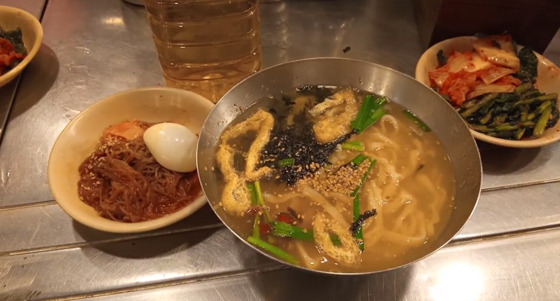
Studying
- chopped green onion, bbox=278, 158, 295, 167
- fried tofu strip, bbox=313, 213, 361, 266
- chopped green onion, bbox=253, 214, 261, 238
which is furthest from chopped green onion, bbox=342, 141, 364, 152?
chopped green onion, bbox=253, 214, 261, 238

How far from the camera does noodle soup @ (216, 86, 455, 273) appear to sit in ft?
5.00

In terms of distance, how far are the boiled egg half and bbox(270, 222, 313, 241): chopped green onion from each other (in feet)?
1.50

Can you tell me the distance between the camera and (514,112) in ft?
6.66

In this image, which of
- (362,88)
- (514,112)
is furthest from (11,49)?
(514,112)

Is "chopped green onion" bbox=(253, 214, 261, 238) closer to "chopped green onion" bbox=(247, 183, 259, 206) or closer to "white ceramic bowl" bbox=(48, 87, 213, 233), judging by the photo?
"chopped green onion" bbox=(247, 183, 259, 206)

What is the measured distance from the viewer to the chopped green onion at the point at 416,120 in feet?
6.01

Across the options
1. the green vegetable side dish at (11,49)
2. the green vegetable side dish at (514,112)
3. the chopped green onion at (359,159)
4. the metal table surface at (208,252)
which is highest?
the green vegetable side dish at (11,49)

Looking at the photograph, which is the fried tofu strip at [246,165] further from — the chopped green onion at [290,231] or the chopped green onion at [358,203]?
the chopped green onion at [358,203]

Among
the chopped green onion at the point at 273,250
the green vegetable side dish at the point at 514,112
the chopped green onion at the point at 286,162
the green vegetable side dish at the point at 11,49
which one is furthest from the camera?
the green vegetable side dish at the point at 11,49

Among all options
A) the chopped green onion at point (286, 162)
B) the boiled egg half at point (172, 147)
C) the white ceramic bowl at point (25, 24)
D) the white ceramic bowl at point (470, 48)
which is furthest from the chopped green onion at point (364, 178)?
the white ceramic bowl at point (25, 24)

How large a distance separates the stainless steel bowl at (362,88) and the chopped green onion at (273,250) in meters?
0.11

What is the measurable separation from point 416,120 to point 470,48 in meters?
0.74

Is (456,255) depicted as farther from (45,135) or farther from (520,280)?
(45,135)

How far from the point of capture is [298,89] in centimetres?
194
